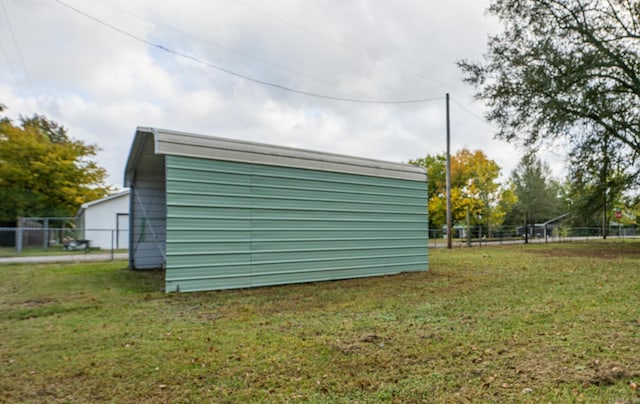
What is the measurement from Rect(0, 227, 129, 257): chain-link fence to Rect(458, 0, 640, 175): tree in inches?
610

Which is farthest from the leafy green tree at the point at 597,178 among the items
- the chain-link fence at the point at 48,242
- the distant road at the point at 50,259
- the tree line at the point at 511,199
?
the distant road at the point at 50,259

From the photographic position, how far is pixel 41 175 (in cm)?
2041

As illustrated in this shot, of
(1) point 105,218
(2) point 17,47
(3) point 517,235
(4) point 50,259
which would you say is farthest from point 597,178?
(1) point 105,218

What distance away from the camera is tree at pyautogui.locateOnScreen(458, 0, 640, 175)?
43.1 feet

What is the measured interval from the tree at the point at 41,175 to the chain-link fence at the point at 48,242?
7.05 feet

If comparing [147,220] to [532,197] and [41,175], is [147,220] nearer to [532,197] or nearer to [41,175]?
[41,175]

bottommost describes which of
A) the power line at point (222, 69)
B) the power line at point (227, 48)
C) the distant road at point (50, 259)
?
the distant road at point (50, 259)

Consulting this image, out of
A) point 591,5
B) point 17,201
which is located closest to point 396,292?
point 591,5

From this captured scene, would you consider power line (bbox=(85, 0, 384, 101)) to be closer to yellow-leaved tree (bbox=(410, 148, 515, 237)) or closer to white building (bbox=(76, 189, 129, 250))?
yellow-leaved tree (bbox=(410, 148, 515, 237))

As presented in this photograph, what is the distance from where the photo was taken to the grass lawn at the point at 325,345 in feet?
8.78

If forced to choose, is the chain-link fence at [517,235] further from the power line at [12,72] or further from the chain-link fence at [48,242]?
the power line at [12,72]

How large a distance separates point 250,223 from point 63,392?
185 inches

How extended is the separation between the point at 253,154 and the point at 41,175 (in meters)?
19.0

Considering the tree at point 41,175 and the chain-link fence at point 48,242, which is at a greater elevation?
the tree at point 41,175
